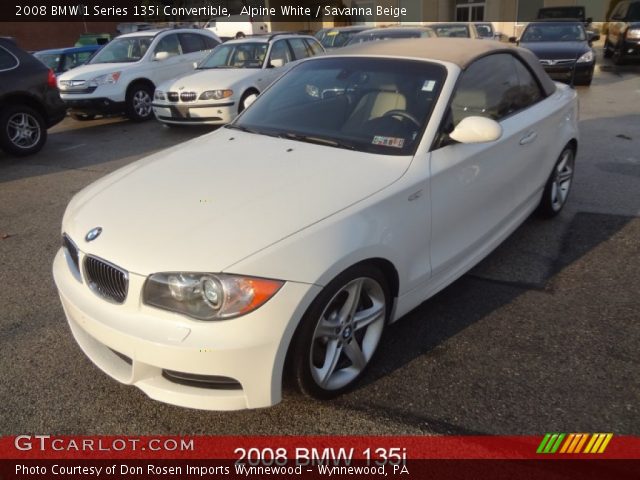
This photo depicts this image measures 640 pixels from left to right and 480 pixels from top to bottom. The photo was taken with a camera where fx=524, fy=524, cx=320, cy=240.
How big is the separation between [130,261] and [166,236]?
186mm

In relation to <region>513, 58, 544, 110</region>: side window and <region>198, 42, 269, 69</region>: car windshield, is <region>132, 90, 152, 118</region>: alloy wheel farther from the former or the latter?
<region>513, 58, 544, 110</region>: side window

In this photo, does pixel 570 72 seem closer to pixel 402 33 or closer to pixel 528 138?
pixel 402 33

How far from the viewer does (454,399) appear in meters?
2.60

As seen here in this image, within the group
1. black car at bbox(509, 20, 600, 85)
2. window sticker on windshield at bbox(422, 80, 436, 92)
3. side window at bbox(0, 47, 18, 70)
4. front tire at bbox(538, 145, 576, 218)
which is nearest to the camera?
window sticker on windshield at bbox(422, 80, 436, 92)

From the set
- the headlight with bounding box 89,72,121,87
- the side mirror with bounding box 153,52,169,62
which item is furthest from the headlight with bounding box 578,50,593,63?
the headlight with bounding box 89,72,121,87

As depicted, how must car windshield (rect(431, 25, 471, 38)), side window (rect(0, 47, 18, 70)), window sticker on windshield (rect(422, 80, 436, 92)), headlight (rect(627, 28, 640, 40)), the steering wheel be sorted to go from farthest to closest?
1. headlight (rect(627, 28, 640, 40))
2. car windshield (rect(431, 25, 471, 38))
3. side window (rect(0, 47, 18, 70))
4. window sticker on windshield (rect(422, 80, 436, 92))
5. the steering wheel

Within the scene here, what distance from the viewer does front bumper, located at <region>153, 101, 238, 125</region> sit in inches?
344

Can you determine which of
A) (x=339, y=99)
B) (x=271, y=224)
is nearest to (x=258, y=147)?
(x=339, y=99)

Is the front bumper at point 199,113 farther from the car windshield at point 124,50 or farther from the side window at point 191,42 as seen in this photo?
the side window at point 191,42

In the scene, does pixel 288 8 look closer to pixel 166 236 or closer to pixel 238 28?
pixel 238 28

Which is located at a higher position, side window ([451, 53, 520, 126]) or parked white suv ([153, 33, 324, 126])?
side window ([451, 53, 520, 126])

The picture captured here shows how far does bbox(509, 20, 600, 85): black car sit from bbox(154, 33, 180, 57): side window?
26.1 feet

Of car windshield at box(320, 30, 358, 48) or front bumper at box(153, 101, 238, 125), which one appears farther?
car windshield at box(320, 30, 358, 48)

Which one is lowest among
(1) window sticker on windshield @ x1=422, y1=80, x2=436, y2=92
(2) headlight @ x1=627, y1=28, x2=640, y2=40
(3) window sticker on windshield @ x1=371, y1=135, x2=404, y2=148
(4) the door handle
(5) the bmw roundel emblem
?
(2) headlight @ x1=627, y1=28, x2=640, y2=40
